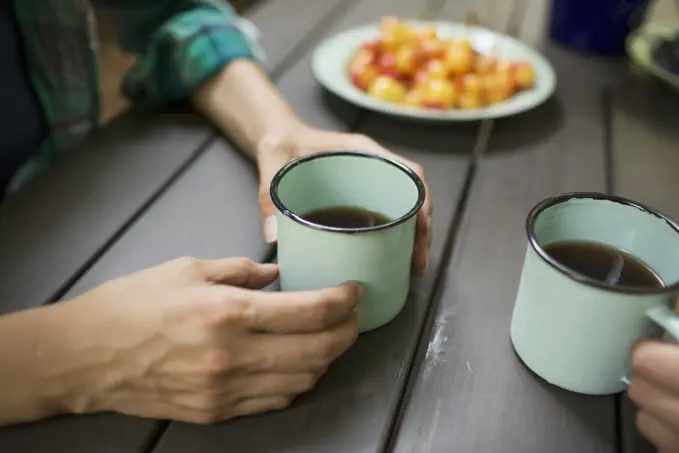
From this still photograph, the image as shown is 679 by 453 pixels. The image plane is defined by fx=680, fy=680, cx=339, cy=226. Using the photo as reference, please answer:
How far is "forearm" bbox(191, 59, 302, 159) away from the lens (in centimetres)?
77

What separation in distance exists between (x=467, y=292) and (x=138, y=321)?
283 mm

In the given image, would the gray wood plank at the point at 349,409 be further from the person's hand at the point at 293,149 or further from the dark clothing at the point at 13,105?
the dark clothing at the point at 13,105

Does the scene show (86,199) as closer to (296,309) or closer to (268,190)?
(268,190)

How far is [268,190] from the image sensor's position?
0.63 metres

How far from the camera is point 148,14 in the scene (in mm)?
931

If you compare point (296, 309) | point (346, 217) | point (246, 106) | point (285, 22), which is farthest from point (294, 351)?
point (285, 22)

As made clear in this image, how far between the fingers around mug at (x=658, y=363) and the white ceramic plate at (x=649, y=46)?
0.62 meters

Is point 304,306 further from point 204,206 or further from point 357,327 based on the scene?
point 204,206

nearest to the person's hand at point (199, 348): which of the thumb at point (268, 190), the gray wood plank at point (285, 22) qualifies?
the thumb at point (268, 190)

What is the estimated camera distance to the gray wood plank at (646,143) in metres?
0.76

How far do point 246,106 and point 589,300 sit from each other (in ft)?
1.63

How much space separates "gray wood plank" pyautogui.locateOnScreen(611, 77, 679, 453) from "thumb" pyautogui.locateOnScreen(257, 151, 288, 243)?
14.9 inches

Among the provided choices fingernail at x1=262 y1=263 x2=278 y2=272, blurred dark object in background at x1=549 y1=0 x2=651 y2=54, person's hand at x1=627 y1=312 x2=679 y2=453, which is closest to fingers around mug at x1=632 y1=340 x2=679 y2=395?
person's hand at x1=627 y1=312 x2=679 y2=453

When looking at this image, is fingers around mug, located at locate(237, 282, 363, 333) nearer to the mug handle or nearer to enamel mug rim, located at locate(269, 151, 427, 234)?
enamel mug rim, located at locate(269, 151, 427, 234)
